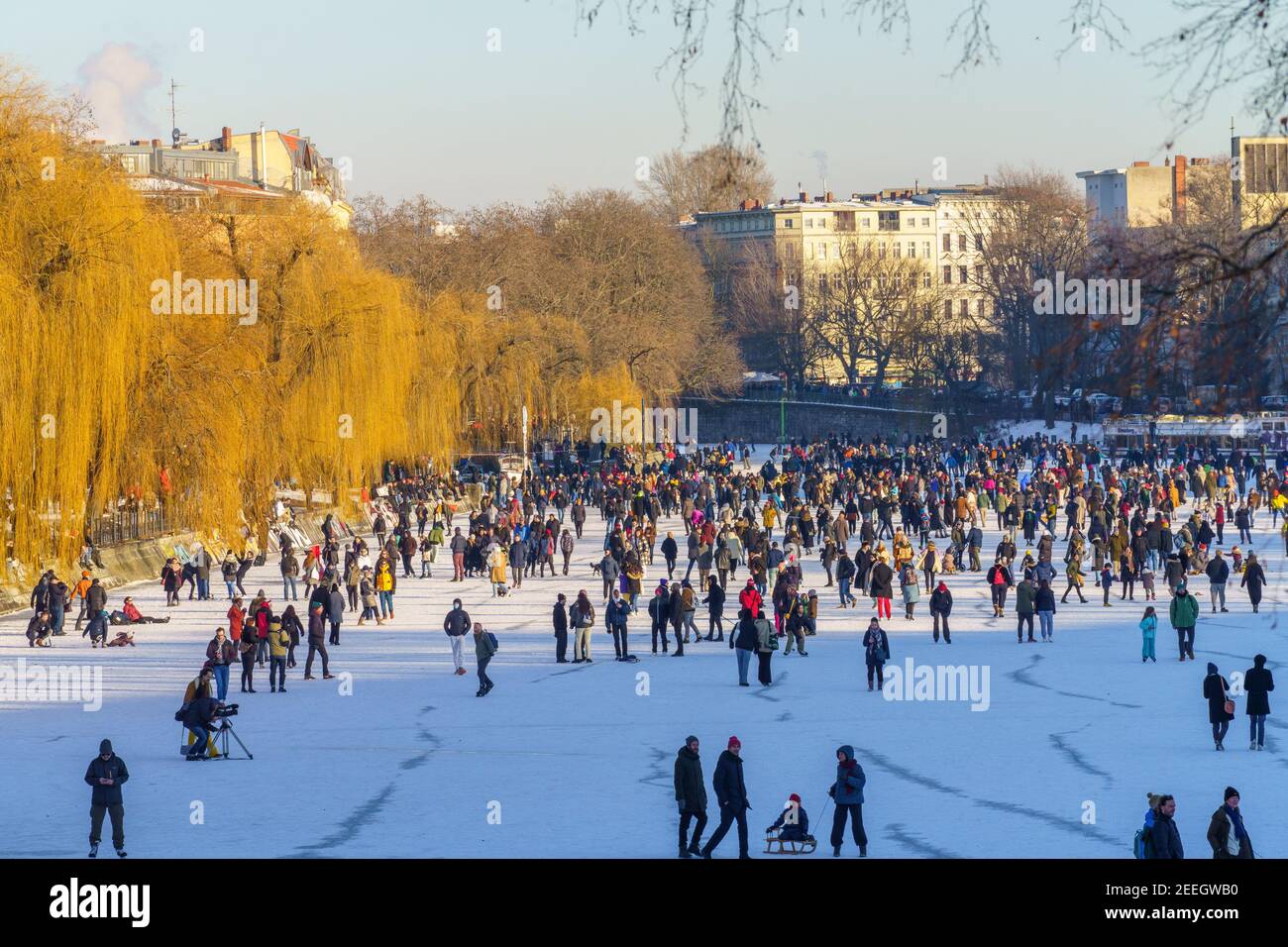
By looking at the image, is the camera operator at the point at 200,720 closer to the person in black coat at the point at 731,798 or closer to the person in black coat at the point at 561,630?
the person in black coat at the point at 731,798

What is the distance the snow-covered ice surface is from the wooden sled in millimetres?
468

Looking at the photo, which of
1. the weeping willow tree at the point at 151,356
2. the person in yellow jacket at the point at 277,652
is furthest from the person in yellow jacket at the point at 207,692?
the weeping willow tree at the point at 151,356

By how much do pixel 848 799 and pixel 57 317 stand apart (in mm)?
17368

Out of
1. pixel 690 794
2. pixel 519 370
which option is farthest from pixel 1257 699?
pixel 519 370

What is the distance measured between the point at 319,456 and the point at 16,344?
1216 centimetres

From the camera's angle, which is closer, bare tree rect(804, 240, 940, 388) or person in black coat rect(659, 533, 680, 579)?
person in black coat rect(659, 533, 680, 579)

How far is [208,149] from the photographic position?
8606cm

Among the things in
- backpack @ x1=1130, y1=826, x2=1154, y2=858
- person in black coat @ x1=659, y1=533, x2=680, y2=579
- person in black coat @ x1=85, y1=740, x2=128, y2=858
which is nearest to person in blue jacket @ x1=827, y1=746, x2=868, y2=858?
backpack @ x1=1130, y1=826, x2=1154, y2=858

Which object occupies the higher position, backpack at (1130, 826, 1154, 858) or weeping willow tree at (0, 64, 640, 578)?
weeping willow tree at (0, 64, 640, 578)

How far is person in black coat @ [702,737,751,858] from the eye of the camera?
12.5m

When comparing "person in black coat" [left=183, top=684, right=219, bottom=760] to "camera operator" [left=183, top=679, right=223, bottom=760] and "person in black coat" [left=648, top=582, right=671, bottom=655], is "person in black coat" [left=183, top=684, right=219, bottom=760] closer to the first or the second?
"camera operator" [left=183, top=679, right=223, bottom=760]

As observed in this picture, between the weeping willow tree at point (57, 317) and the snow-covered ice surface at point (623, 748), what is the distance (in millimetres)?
2432

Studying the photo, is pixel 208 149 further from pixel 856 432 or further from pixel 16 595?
pixel 16 595
